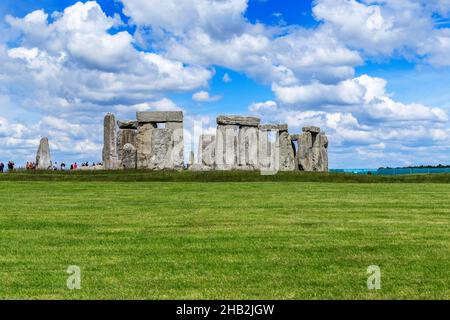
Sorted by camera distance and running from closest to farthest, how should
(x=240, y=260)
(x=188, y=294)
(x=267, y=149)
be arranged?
(x=188, y=294) → (x=240, y=260) → (x=267, y=149)

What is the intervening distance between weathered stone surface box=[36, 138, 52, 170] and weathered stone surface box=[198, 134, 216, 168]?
10670 mm

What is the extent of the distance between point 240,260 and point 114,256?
74.7 inches

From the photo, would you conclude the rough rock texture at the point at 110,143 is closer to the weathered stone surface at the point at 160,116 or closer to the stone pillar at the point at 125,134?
the stone pillar at the point at 125,134

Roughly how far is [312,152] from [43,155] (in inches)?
737

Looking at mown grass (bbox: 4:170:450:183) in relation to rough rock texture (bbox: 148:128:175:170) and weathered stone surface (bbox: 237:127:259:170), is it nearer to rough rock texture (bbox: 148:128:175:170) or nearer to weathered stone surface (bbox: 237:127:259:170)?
rough rock texture (bbox: 148:128:175:170)

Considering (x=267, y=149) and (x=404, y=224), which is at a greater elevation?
(x=267, y=149)

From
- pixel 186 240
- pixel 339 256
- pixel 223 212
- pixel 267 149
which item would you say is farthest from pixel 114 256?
pixel 267 149

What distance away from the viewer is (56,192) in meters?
22.1

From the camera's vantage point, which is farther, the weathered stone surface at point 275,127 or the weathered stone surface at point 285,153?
the weathered stone surface at point 285,153

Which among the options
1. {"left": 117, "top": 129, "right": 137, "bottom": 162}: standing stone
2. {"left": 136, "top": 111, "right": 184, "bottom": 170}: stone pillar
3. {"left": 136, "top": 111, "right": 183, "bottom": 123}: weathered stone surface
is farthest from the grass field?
{"left": 117, "top": 129, "right": 137, "bottom": 162}: standing stone

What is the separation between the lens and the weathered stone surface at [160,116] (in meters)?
38.5

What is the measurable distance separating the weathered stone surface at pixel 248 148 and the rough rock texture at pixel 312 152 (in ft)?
12.0

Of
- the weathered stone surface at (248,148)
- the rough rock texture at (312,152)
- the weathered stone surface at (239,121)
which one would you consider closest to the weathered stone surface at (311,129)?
the rough rock texture at (312,152)
